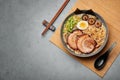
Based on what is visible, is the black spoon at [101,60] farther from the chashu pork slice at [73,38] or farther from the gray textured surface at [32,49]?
the chashu pork slice at [73,38]

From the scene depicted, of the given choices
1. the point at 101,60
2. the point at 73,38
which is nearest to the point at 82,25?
the point at 73,38

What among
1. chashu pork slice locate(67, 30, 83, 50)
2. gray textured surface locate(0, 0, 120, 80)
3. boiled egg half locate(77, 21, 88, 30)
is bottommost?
gray textured surface locate(0, 0, 120, 80)

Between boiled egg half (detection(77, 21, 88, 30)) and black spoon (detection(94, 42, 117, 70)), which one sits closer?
black spoon (detection(94, 42, 117, 70))

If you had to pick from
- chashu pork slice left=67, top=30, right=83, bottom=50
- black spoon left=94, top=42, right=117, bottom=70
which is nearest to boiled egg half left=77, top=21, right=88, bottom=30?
chashu pork slice left=67, top=30, right=83, bottom=50

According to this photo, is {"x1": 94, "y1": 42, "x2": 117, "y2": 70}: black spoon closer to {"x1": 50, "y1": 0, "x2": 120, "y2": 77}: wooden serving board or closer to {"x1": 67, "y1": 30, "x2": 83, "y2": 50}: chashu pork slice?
{"x1": 50, "y1": 0, "x2": 120, "y2": 77}: wooden serving board

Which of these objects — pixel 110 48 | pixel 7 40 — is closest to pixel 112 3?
pixel 110 48

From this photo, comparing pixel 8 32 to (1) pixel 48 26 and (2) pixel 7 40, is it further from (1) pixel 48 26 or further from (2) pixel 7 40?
(1) pixel 48 26

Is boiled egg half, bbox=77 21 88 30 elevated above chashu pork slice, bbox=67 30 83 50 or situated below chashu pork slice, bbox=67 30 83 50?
above

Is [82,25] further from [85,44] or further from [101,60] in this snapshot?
[101,60]
